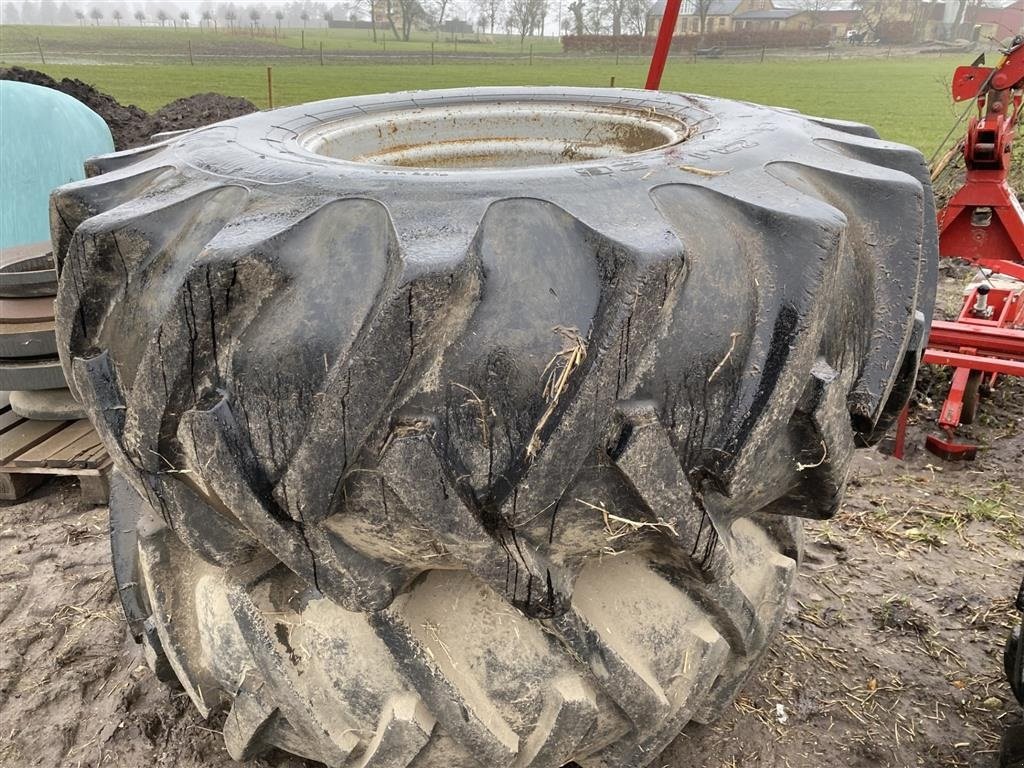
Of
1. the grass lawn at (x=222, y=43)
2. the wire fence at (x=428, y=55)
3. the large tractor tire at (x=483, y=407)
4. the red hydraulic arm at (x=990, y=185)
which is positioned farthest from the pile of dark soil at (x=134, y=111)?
the grass lawn at (x=222, y=43)

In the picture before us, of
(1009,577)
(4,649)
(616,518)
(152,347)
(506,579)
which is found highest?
(152,347)

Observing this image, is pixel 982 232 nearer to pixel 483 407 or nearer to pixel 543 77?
pixel 483 407

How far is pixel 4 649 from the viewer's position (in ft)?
7.32

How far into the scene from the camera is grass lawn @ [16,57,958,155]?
13.2 m

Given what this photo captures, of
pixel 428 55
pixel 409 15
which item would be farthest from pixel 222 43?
pixel 428 55

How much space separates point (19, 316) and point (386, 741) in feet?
9.19

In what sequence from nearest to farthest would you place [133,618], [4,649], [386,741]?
[386,741], [133,618], [4,649]

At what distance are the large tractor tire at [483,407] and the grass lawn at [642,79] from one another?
11.0 metres

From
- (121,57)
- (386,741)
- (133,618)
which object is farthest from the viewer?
(121,57)

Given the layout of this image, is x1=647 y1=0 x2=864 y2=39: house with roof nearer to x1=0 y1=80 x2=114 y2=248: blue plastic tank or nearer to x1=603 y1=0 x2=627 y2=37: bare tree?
x1=603 y1=0 x2=627 y2=37: bare tree

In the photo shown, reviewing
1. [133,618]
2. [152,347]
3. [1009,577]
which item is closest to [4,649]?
[133,618]

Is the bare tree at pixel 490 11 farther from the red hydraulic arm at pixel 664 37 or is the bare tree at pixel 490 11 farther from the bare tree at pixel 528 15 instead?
the red hydraulic arm at pixel 664 37

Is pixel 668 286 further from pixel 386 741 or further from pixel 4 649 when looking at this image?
pixel 4 649

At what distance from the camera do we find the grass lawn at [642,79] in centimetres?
1319
